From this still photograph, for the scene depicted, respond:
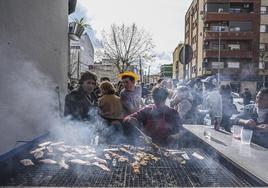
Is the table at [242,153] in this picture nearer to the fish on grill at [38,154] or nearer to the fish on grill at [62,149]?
the fish on grill at [62,149]

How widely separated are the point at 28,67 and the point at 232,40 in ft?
131

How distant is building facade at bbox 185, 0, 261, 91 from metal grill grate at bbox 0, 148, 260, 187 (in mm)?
38509

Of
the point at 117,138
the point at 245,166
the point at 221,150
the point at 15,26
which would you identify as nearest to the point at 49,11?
the point at 15,26

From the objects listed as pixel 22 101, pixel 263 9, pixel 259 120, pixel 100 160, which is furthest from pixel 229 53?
pixel 100 160

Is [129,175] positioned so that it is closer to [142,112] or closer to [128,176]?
[128,176]

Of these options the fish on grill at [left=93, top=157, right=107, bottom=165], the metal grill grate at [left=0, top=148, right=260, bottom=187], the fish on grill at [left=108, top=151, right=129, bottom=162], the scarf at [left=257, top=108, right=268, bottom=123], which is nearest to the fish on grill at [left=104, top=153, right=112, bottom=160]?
the fish on grill at [left=108, top=151, right=129, bottom=162]

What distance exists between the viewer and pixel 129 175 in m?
2.70

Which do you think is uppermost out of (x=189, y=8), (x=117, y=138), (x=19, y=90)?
(x=189, y=8)

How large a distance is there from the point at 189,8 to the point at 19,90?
53.9 m

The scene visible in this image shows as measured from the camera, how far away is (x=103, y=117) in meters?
5.41

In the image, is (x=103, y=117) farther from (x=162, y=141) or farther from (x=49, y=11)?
(x=49, y=11)

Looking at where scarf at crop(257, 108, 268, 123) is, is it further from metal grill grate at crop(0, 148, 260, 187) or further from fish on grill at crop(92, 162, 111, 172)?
fish on grill at crop(92, 162, 111, 172)

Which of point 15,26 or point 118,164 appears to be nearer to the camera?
point 118,164

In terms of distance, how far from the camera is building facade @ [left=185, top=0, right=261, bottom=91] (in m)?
39.8
